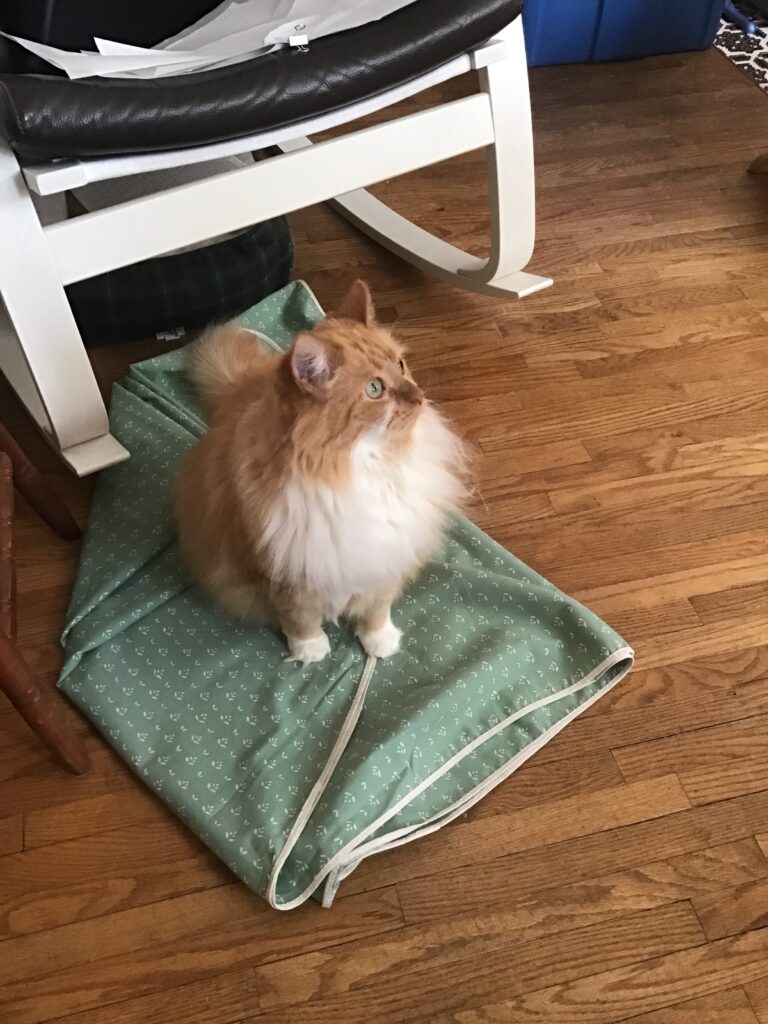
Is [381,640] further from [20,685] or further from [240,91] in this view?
[240,91]

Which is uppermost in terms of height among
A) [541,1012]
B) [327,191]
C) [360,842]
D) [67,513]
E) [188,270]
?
[327,191]

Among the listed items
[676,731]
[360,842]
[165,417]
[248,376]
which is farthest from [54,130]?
[676,731]

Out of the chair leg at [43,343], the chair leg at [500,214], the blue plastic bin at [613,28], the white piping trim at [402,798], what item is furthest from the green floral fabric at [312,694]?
the blue plastic bin at [613,28]

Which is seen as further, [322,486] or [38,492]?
A: [38,492]

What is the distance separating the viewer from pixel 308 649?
1.30m

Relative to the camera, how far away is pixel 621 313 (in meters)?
1.86

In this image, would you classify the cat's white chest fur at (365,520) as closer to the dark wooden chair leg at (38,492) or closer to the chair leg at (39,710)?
the chair leg at (39,710)

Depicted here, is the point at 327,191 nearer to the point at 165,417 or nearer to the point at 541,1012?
the point at 165,417

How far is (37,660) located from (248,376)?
547mm

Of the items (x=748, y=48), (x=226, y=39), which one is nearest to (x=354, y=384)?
(x=226, y=39)

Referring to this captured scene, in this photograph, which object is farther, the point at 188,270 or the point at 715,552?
the point at 188,270

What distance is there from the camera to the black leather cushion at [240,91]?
114 cm

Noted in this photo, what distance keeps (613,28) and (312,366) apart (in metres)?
2.00

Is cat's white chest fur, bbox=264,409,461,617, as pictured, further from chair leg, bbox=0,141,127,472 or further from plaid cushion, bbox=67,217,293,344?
plaid cushion, bbox=67,217,293,344
